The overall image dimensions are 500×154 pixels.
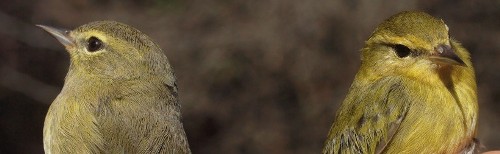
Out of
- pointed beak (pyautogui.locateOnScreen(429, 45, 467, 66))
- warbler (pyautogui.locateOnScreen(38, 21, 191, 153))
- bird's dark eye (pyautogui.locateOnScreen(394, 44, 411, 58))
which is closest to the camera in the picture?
pointed beak (pyautogui.locateOnScreen(429, 45, 467, 66))

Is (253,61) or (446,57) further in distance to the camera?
Result: (253,61)

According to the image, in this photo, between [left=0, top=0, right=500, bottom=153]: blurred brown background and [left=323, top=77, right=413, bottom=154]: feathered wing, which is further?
[left=0, top=0, right=500, bottom=153]: blurred brown background

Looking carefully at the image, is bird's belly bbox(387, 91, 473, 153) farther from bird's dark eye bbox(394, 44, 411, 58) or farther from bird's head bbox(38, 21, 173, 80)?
bird's head bbox(38, 21, 173, 80)

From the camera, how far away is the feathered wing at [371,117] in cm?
510

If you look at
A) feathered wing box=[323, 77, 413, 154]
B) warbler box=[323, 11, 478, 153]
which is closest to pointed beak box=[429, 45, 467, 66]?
warbler box=[323, 11, 478, 153]

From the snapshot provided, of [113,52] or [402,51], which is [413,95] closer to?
[402,51]

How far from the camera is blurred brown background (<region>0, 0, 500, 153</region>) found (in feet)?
36.5

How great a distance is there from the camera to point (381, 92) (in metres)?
5.17

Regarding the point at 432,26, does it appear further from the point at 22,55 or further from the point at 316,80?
the point at 22,55

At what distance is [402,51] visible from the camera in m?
5.09

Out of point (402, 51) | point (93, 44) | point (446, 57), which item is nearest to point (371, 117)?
point (402, 51)

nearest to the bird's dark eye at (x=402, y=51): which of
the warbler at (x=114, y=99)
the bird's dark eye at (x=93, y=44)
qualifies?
the warbler at (x=114, y=99)

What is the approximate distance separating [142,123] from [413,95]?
55.9 inches

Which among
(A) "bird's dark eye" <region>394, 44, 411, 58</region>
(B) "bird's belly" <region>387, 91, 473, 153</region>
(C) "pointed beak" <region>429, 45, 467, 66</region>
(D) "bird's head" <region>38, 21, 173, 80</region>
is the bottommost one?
(B) "bird's belly" <region>387, 91, 473, 153</region>
